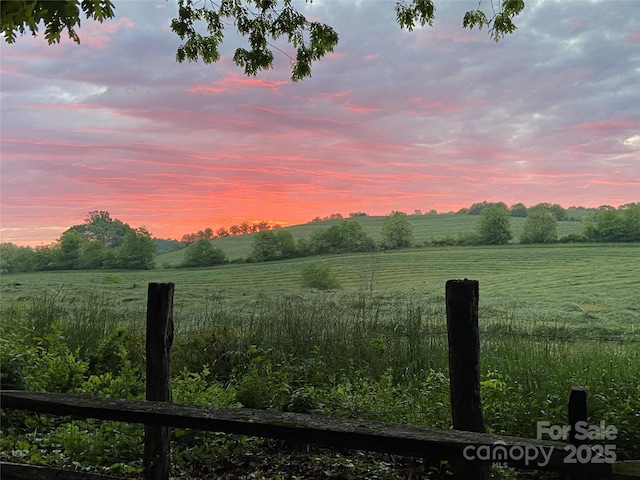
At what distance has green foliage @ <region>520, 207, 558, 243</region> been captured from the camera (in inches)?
1077

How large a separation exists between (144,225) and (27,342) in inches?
665

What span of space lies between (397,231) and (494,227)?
5.51m

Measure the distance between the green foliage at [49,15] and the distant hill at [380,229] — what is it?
889 inches

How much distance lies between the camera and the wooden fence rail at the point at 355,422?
253 centimetres

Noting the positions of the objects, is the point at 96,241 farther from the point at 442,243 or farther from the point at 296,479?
the point at 296,479

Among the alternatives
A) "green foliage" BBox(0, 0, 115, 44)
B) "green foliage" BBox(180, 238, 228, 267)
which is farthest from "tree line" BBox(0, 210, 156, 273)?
"green foliage" BBox(0, 0, 115, 44)

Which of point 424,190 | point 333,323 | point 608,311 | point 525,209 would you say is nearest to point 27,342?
point 333,323

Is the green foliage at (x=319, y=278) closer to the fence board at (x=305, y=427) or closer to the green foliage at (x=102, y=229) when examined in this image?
the green foliage at (x=102, y=229)

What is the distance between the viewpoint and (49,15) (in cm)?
242

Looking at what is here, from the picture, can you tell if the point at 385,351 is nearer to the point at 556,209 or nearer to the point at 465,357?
the point at 465,357

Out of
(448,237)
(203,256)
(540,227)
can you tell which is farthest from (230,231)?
(540,227)

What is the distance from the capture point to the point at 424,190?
31.7 metres

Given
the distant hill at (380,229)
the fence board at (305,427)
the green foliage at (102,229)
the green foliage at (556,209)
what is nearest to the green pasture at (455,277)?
the distant hill at (380,229)

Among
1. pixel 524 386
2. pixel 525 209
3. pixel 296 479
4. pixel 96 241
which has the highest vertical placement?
pixel 525 209
